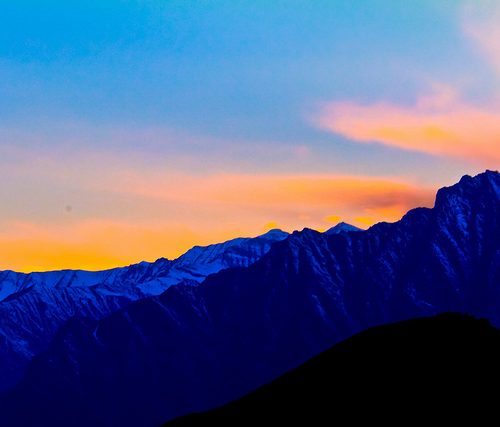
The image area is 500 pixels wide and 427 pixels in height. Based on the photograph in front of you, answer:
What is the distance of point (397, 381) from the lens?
172m

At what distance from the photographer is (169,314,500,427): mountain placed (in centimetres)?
15812

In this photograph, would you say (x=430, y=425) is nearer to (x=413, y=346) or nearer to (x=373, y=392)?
(x=373, y=392)

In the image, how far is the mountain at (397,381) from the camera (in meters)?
158

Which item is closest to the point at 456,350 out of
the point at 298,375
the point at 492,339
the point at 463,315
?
the point at 492,339

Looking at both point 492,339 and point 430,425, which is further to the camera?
point 492,339

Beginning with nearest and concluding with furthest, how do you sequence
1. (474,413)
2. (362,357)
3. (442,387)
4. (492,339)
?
(474,413) → (442,387) → (492,339) → (362,357)

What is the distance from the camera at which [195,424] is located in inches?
7854

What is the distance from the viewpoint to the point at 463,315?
19350 cm

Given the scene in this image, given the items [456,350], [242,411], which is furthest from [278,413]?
[456,350]

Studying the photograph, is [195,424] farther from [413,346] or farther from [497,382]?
[497,382]

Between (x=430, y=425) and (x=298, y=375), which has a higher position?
(x=298, y=375)

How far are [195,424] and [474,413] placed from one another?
63499mm

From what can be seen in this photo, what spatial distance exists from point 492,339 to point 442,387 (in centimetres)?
1712

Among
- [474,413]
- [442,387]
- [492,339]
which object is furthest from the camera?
[492,339]
